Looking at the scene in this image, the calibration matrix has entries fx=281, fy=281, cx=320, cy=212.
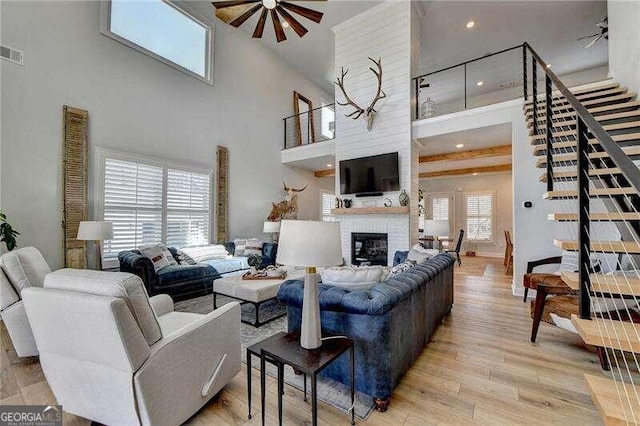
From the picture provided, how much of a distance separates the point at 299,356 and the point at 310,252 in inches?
23.7

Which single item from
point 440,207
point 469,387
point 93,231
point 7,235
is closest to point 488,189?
point 440,207

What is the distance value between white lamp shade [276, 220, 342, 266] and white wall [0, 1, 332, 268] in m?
4.13

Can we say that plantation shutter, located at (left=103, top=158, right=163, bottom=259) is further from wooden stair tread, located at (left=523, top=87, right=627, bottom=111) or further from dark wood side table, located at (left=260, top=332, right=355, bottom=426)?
wooden stair tread, located at (left=523, top=87, right=627, bottom=111)

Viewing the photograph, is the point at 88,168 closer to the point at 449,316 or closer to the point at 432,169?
the point at 449,316

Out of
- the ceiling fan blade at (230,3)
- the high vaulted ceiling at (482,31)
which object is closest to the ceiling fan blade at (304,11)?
the ceiling fan blade at (230,3)

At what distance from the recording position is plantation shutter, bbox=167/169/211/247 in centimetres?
527

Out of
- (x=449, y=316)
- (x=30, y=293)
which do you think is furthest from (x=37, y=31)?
(x=449, y=316)

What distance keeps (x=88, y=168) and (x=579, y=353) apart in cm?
639

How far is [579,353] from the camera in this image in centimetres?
259

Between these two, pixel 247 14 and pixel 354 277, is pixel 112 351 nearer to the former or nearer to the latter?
pixel 354 277

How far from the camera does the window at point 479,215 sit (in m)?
9.34

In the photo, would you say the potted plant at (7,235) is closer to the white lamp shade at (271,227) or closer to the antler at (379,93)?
the white lamp shade at (271,227)

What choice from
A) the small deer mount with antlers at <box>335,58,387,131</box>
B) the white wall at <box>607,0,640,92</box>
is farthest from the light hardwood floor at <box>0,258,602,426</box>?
the small deer mount with antlers at <box>335,58,387,131</box>

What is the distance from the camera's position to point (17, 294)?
2359 mm
